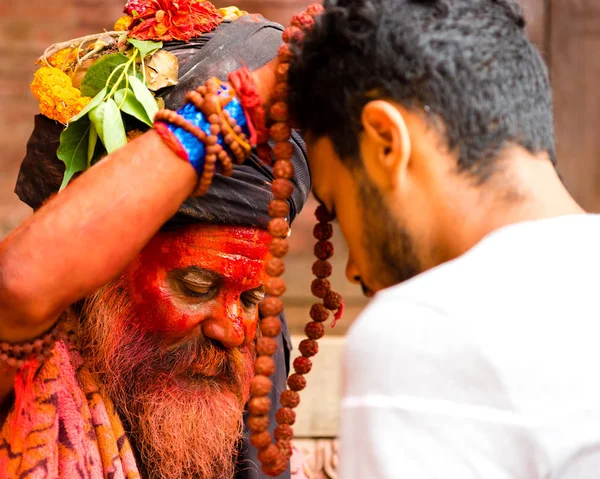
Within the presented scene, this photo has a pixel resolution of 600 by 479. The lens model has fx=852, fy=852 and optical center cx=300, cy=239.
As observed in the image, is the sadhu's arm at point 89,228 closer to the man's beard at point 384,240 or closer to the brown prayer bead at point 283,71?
the brown prayer bead at point 283,71

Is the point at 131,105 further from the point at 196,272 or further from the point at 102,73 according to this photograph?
the point at 196,272

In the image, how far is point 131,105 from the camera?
1651mm

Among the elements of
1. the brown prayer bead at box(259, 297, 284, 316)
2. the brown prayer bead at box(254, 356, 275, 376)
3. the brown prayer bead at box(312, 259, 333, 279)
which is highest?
the brown prayer bead at box(259, 297, 284, 316)

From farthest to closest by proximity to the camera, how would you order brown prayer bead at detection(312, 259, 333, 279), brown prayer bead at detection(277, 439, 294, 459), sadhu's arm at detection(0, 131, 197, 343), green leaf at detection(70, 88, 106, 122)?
1. green leaf at detection(70, 88, 106, 122)
2. brown prayer bead at detection(312, 259, 333, 279)
3. brown prayer bead at detection(277, 439, 294, 459)
4. sadhu's arm at detection(0, 131, 197, 343)

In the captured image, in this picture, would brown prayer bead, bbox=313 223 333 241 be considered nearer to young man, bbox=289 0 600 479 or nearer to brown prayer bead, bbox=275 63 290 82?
young man, bbox=289 0 600 479

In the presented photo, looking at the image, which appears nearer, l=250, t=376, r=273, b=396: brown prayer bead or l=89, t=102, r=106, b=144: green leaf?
l=250, t=376, r=273, b=396: brown prayer bead

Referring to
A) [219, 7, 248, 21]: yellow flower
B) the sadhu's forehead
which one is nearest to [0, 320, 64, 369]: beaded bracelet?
the sadhu's forehead

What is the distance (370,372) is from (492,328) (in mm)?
143

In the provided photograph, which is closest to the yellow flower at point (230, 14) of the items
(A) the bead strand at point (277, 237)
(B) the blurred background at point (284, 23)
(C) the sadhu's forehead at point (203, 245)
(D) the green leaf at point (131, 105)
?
(D) the green leaf at point (131, 105)

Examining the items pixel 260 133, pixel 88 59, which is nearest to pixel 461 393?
pixel 260 133

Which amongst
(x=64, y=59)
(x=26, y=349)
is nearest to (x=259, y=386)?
(x=26, y=349)

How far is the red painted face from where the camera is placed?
1832mm

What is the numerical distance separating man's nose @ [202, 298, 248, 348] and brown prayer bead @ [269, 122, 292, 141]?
0.65 m

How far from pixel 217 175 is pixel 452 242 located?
756 mm
